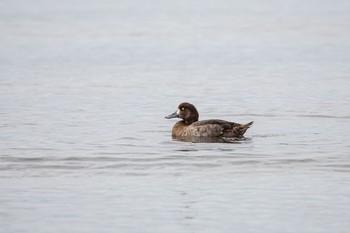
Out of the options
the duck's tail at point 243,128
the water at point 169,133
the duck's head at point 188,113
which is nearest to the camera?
the water at point 169,133

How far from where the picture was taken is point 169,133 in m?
17.9

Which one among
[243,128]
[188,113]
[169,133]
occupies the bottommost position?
[169,133]

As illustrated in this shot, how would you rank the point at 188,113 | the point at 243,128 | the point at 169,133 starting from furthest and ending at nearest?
1. the point at 169,133
2. the point at 188,113
3. the point at 243,128

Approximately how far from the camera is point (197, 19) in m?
52.8

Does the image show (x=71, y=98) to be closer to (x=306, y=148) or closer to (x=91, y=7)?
(x=306, y=148)

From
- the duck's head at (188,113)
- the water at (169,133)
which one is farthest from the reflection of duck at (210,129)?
the water at (169,133)

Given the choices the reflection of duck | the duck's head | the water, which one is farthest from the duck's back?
the duck's head

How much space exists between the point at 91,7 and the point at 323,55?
111ft

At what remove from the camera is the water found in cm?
1164

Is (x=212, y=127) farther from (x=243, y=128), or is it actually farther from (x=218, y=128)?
(x=243, y=128)

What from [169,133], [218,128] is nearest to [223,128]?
A: [218,128]

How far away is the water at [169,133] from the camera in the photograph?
11.6 meters

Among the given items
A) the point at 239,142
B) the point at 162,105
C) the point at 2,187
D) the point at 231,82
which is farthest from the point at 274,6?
the point at 2,187

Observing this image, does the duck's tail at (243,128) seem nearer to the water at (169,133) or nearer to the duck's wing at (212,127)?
the duck's wing at (212,127)
